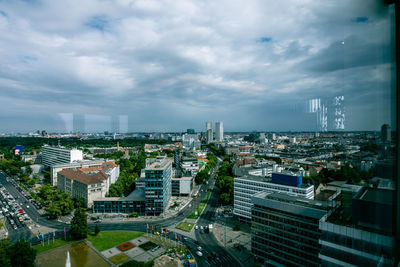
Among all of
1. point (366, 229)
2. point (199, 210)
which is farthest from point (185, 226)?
point (366, 229)

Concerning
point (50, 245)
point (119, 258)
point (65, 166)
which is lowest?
point (119, 258)

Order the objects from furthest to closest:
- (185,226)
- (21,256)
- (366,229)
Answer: (185,226) < (21,256) < (366,229)

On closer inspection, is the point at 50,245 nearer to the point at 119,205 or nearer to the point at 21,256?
the point at 21,256

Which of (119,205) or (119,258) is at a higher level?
(119,205)

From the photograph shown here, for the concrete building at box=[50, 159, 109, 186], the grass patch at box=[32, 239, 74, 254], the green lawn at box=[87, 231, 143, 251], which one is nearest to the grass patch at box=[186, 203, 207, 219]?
the green lawn at box=[87, 231, 143, 251]

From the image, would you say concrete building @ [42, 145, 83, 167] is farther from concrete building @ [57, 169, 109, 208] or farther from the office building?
the office building

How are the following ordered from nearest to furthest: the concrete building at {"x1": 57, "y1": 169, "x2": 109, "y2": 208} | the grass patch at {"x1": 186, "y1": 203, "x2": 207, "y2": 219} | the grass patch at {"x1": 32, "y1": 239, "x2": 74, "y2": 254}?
the grass patch at {"x1": 32, "y1": 239, "x2": 74, "y2": 254}
the grass patch at {"x1": 186, "y1": 203, "x2": 207, "y2": 219}
the concrete building at {"x1": 57, "y1": 169, "x2": 109, "y2": 208}

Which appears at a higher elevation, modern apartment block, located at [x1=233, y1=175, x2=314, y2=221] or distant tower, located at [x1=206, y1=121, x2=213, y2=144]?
distant tower, located at [x1=206, y1=121, x2=213, y2=144]
